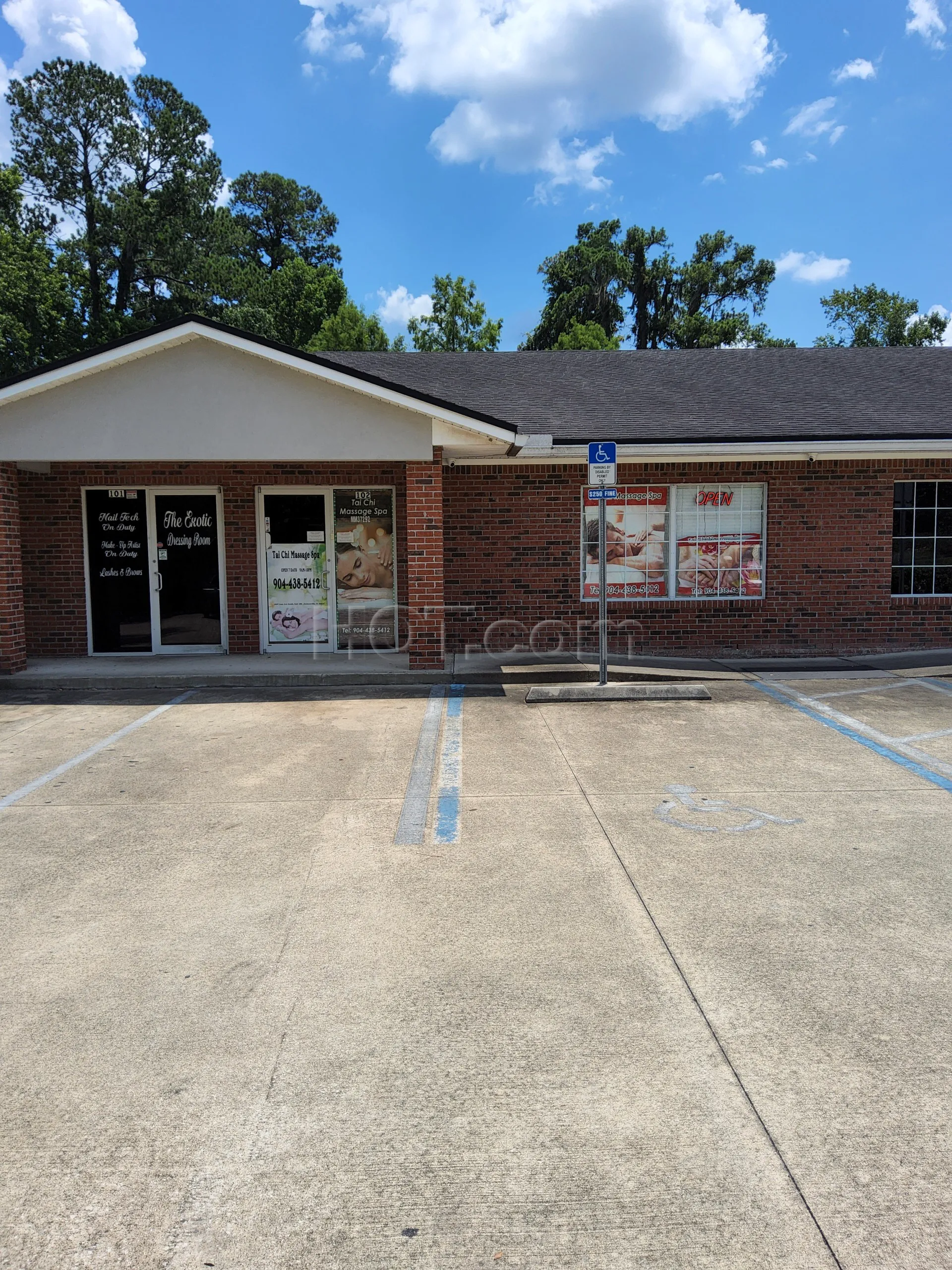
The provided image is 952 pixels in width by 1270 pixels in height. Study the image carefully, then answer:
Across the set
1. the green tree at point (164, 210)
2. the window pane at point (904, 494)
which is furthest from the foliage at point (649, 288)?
the window pane at point (904, 494)

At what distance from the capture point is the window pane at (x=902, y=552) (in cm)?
1270

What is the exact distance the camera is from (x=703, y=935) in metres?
4.10

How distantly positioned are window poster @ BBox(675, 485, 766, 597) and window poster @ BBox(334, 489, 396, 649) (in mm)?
3968

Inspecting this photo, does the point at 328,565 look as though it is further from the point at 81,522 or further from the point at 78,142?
the point at 78,142

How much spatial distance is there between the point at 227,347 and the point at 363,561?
3.48 meters

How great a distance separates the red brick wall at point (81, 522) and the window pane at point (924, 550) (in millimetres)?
7062

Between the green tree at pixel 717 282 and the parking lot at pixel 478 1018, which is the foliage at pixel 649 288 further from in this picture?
the parking lot at pixel 478 1018

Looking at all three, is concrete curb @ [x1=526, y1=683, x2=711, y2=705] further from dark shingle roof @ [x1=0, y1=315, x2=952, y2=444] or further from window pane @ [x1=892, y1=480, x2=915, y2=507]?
window pane @ [x1=892, y1=480, x2=915, y2=507]

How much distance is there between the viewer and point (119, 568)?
12305mm

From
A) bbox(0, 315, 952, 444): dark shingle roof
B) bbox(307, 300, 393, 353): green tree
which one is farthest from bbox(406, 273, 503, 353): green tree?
bbox(0, 315, 952, 444): dark shingle roof

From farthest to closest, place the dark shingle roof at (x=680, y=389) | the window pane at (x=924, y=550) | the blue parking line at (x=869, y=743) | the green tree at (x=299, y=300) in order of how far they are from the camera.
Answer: the green tree at (x=299, y=300), the window pane at (x=924, y=550), the dark shingle roof at (x=680, y=389), the blue parking line at (x=869, y=743)

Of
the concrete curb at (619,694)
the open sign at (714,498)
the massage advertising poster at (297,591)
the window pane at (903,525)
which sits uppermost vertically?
the open sign at (714,498)

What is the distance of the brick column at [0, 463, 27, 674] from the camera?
10.6 m

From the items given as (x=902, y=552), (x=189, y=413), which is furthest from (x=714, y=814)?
(x=902, y=552)
